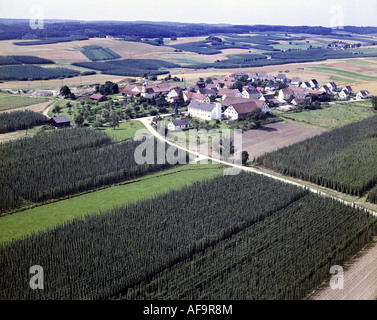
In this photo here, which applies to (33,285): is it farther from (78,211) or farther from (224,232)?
(224,232)

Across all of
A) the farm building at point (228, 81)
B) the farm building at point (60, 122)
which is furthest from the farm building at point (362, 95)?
the farm building at point (60, 122)

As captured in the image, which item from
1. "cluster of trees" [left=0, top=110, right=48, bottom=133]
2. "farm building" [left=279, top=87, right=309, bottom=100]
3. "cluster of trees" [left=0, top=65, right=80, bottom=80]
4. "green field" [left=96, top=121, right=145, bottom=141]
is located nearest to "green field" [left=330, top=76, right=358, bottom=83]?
"farm building" [left=279, top=87, right=309, bottom=100]

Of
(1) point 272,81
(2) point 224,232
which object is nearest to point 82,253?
(2) point 224,232

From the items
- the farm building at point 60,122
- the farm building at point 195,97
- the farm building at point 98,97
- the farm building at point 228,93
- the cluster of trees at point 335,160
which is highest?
the farm building at point 228,93

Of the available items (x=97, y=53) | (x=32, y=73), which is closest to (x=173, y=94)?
(x=32, y=73)

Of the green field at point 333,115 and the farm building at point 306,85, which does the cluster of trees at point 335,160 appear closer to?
the green field at point 333,115

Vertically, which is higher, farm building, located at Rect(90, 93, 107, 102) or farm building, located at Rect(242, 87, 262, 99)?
farm building, located at Rect(242, 87, 262, 99)

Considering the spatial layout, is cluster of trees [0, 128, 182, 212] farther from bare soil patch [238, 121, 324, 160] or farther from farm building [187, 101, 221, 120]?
farm building [187, 101, 221, 120]
